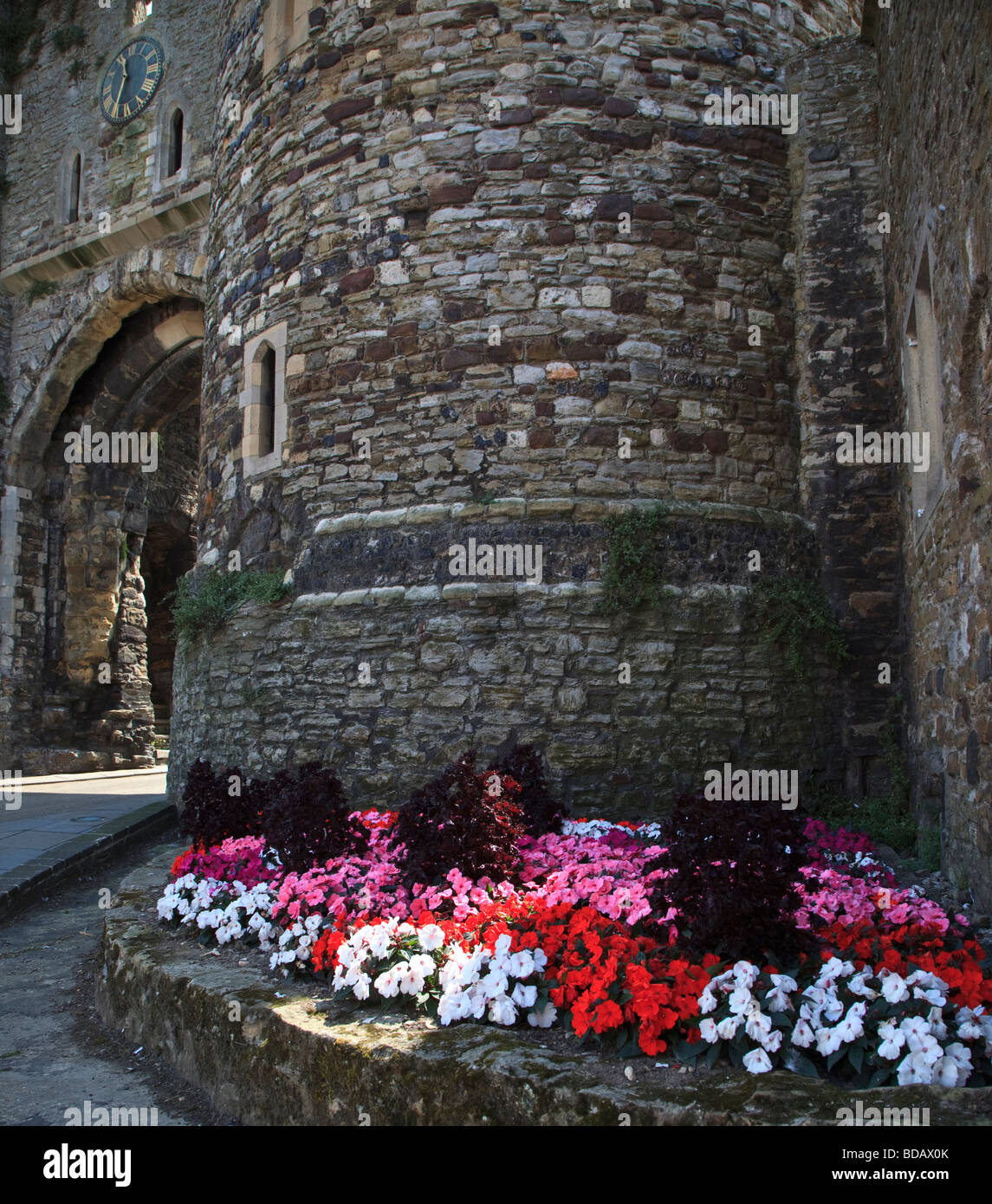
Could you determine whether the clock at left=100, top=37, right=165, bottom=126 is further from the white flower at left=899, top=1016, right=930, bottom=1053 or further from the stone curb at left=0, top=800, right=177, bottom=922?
the white flower at left=899, top=1016, right=930, bottom=1053

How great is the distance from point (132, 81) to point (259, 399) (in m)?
7.32

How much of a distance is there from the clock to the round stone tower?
5957 mm

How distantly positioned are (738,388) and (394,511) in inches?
87.4

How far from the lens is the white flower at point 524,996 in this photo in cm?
273

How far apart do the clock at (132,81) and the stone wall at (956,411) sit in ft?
30.1

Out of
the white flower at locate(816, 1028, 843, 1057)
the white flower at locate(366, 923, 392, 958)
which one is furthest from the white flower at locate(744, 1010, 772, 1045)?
the white flower at locate(366, 923, 392, 958)

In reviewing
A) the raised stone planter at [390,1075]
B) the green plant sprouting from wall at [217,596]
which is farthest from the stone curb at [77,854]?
the raised stone planter at [390,1075]

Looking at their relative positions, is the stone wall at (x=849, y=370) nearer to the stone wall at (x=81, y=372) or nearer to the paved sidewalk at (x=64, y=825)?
the paved sidewalk at (x=64, y=825)

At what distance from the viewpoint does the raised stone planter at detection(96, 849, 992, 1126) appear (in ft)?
6.85

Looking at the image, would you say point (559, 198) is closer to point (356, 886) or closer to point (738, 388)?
point (738, 388)

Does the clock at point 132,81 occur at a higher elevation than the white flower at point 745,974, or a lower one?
higher

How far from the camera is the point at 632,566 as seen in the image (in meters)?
5.52

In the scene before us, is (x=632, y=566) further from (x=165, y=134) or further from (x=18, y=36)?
(x=18, y=36)

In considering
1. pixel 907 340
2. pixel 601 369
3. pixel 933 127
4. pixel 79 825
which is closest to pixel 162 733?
pixel 79 825
